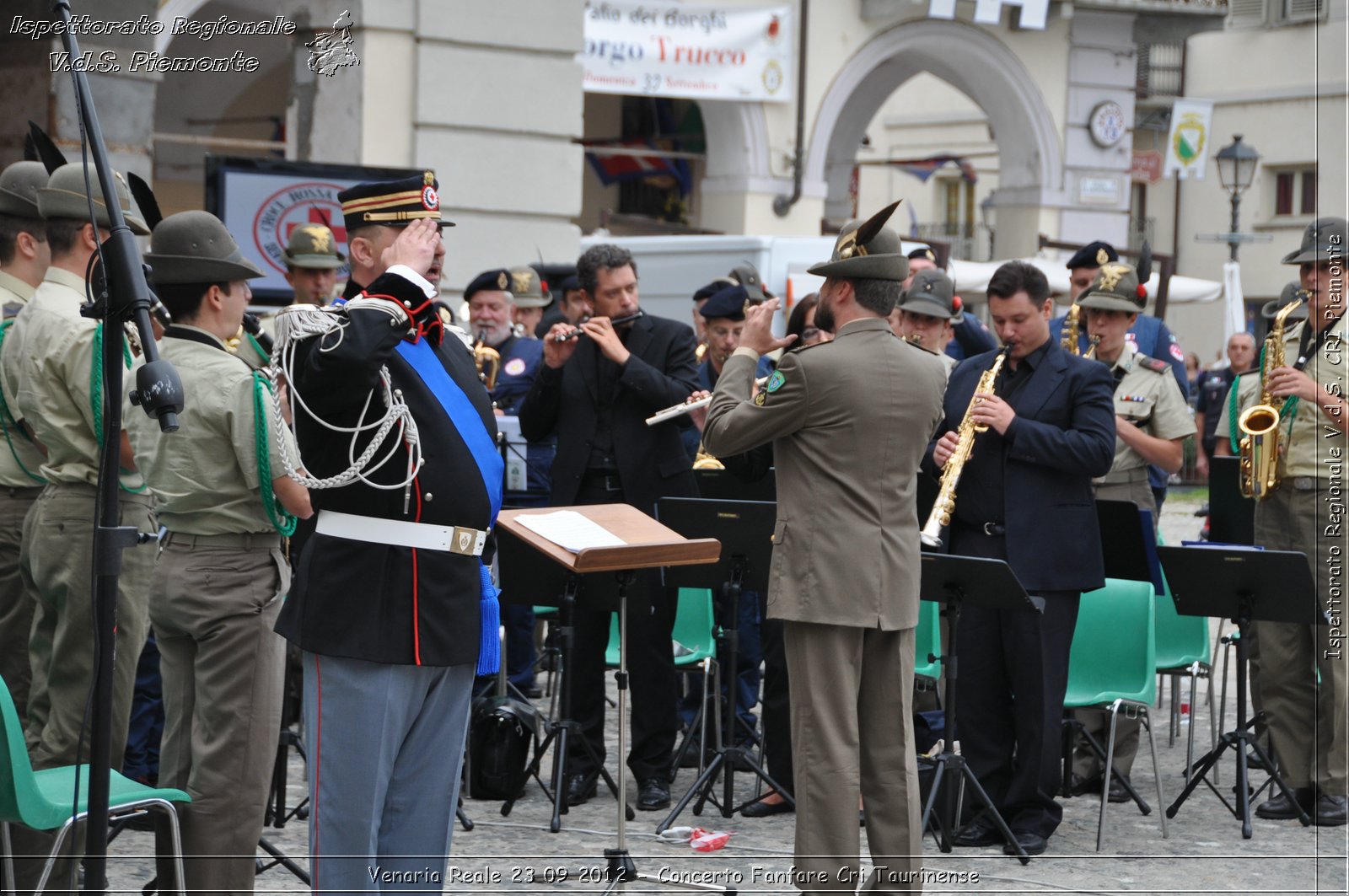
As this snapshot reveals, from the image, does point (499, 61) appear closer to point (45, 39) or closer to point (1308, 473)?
point (45, 39)

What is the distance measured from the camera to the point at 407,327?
3809 millimetres

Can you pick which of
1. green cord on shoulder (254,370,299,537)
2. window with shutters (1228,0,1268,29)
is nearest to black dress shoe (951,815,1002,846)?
green cord on shoulder (254,370,299,537)

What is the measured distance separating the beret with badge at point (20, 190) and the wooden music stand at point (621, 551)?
1.95 m

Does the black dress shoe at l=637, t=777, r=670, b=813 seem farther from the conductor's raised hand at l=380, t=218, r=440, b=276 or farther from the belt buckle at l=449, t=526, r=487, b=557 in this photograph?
the conductor's raised hand at l=380, t=218, r=440, b=276

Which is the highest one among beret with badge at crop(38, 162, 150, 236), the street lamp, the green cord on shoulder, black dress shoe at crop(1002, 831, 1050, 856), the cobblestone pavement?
the street lamp

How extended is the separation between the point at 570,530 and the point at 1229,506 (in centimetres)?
416

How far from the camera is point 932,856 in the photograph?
607 cm

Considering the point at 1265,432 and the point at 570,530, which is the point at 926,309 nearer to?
the point at 1265,432

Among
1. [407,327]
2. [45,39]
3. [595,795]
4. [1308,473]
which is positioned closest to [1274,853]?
[1308,473]

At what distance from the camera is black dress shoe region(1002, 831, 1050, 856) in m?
6.09

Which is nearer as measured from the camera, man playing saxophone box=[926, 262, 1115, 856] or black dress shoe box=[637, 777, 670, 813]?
man playing saxophone box=[926, 262, 1115, 856]

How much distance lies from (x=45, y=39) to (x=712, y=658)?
5356 millimetres

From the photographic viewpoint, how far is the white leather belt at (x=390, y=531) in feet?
12.9

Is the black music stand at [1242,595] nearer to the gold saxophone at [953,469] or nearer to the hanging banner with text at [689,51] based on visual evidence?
the gold saxophone at [953,469]
